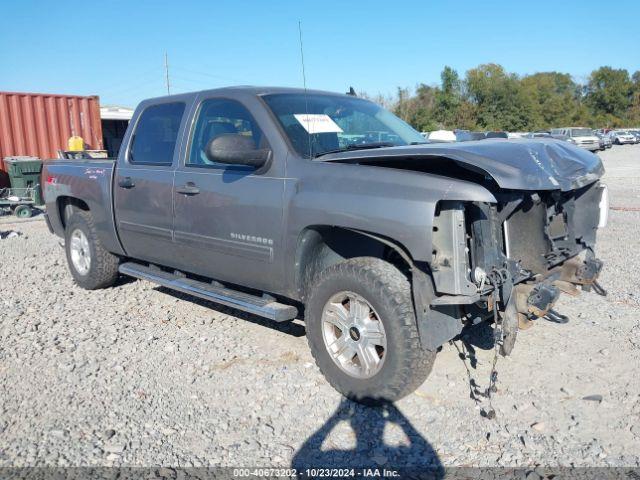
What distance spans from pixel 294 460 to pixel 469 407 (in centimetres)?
118

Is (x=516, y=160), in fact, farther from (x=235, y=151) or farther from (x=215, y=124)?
(x=215, y=124)

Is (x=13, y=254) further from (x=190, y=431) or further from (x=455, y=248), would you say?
(x=455, y=248)

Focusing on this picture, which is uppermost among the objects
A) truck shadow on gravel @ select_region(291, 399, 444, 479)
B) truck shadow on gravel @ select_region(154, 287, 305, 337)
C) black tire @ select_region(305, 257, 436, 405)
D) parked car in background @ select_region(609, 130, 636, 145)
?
parked car in background @ select_region(609, 130, 636, 145)

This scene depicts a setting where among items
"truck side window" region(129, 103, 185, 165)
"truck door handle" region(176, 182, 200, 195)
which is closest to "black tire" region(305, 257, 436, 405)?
"truck door handle" region(176, 182, 200, 195)

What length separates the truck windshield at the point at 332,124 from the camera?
411 centimetres

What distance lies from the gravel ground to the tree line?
4093 cm

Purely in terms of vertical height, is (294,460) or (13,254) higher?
(13,254)

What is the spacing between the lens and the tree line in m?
55.3

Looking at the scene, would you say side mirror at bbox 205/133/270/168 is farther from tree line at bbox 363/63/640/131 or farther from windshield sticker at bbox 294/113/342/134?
tree line at bbox 363/63/640/131

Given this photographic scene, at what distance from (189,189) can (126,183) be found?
3.35 feet

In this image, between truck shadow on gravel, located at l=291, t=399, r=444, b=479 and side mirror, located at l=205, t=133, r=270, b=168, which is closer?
truck shadow on gravel, located at l=291, t=399, r=444, b=479

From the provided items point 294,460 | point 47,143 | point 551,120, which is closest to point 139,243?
point 294,460

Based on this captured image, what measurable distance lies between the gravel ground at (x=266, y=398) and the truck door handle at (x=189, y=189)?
122 cm

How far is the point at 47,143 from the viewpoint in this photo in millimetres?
14891
